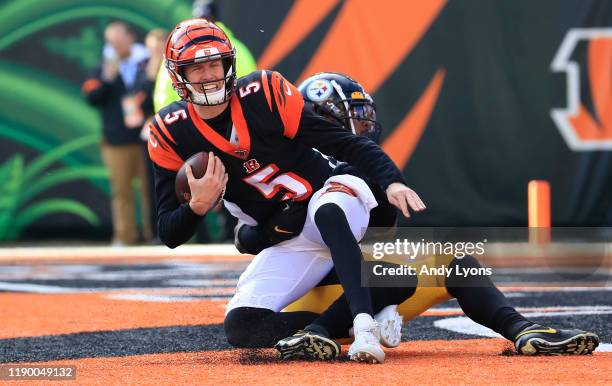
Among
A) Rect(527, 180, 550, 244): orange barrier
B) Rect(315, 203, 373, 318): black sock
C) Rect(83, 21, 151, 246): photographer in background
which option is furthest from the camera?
Rect(83, 21, 151, 246): photographer in background

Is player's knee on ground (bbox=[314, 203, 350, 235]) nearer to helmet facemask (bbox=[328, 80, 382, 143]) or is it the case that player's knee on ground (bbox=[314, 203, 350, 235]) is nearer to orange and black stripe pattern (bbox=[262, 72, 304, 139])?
orange and black stripe pattern (bbox=[262, 72, 304, 139])

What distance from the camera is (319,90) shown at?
→ 5.23 meters

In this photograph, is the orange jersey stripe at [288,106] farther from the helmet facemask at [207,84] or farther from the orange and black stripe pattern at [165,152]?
the orange and black stripe pattern at [165,152]

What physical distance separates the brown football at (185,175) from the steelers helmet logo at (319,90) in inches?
34.4

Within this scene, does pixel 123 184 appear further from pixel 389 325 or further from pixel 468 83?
pixel 389 325

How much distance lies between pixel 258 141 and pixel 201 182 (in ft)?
1.27

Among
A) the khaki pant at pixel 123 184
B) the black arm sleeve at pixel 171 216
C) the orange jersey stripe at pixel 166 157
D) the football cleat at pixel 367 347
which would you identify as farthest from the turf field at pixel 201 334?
the khaki pant at pixel 123 184

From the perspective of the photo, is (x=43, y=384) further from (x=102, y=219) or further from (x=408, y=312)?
(x=102, y=219)

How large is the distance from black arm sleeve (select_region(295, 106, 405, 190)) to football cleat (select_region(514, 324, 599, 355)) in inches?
29.2

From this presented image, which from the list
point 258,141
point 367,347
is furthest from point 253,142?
point 367,347

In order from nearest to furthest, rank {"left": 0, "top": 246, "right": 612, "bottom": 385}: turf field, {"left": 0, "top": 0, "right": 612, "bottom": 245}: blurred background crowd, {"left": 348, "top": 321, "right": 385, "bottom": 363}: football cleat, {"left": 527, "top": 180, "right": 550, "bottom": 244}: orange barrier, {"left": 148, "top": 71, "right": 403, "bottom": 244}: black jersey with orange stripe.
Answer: {"left": 0, "top": 246, "right": 612, "bottom": 385}: turf field < {"left": 348, "top": 321, "right": 385, "bottom": 363}: football cleat < {"left": 148, "top": 71, "right": 403, "bottom": 244}: black jersey with orange stripe < {"left": 527, "top": 180, "right": 550, "bottom": 244}: orange barrier < {"left": 0, "top": 0, "right": 612, "bottom": 245}: blurred background crowd

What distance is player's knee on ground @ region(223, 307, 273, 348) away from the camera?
4613mm

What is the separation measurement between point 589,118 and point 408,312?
6.97 metres

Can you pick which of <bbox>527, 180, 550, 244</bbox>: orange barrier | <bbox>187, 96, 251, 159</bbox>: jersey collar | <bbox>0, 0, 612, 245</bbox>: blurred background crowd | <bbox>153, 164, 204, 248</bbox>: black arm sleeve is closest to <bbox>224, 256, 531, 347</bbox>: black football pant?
<bbox>153, 164, 204, 248</bbox>: black arm sleeve
